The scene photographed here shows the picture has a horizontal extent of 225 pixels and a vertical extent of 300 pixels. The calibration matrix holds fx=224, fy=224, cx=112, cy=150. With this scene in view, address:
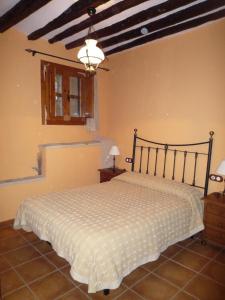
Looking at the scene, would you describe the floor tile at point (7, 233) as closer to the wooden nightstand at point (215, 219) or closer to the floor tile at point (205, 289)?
the floor tile at point (205, 289)

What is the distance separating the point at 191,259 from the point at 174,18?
329cm

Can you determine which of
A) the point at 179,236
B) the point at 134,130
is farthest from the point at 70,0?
the point at 179,236

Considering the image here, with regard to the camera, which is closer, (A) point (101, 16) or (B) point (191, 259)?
(B) point (191, 259)

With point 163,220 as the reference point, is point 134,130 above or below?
above

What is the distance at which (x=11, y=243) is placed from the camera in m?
3.22

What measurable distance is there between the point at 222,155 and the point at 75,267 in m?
2.59

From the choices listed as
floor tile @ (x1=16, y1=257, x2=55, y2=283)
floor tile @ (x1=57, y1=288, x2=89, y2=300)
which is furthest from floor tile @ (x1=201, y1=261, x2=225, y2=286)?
floor tile @ (x1=16, y1=257, x2=55, y2=283)

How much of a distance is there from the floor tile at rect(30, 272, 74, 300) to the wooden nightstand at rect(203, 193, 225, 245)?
1980mm

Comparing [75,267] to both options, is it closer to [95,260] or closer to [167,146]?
[95,260]

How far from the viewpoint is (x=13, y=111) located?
3977mm

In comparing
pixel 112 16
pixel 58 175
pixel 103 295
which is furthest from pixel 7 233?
pixel 112 16

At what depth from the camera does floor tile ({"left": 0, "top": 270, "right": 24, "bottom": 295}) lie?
233 cm

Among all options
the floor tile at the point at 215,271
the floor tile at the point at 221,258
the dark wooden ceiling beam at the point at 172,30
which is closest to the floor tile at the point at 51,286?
the floor tile at the point at 215,271

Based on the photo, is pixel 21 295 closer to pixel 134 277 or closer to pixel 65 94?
pixel 134 277
